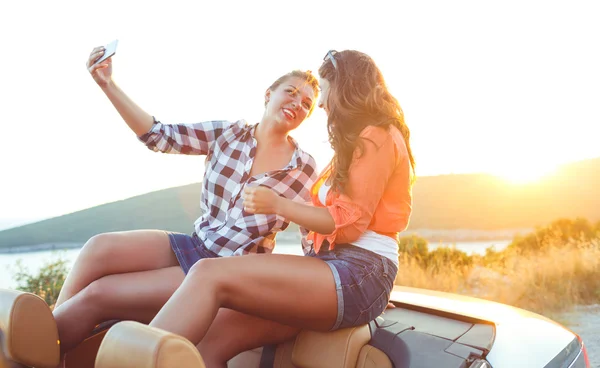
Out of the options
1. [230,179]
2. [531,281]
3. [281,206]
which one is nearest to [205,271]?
[281,206]

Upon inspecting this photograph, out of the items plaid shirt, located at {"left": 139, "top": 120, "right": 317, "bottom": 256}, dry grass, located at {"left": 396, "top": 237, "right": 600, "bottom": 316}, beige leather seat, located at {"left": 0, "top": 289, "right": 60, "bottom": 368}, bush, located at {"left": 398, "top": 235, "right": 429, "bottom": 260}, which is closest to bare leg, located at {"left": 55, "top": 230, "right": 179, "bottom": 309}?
plaid shirt, located at {"left": 139, "top": 120, "right": 317, "bottom": 256}

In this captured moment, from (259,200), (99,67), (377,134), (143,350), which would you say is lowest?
(143,350)

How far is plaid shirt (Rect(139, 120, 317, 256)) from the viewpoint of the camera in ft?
7.41

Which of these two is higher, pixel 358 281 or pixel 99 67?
pixel 99 67

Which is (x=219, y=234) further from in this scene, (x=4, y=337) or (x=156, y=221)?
(x=156, y=221)

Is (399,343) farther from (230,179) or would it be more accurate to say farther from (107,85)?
(107,85)

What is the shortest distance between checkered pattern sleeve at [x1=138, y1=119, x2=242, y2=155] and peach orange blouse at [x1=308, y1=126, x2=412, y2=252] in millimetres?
882

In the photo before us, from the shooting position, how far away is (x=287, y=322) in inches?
67.7

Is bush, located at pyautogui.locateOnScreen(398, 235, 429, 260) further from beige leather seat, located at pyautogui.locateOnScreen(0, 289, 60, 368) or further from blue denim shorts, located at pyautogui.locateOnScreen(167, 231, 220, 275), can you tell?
beige leather seat, located at pyautogui.locateOnScreen(0, 289, 60, 368)

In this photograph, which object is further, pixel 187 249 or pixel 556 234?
pixel 556 234

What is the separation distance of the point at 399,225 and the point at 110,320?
1186 mm

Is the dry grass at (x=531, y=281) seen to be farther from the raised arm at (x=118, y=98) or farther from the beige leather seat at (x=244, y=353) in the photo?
the beige leather seat at (x=244, y=353)

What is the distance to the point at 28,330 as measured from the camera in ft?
5.20

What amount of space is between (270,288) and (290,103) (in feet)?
3.71
